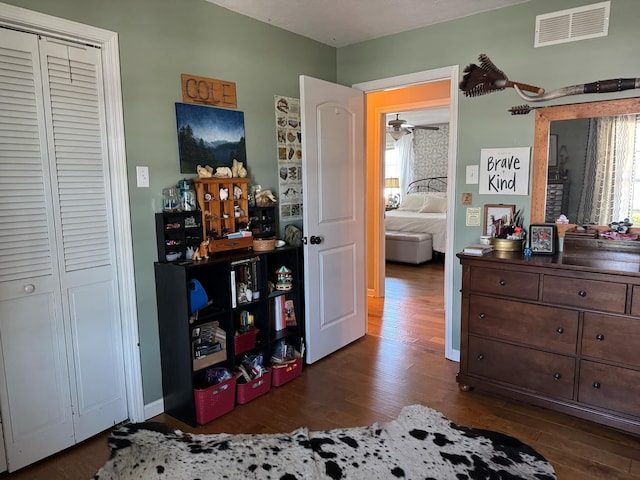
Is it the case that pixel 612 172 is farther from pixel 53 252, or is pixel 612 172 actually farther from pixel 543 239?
pixel 53 252

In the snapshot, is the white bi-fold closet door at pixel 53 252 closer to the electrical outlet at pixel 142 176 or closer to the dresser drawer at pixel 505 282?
the electrical outlet at pixel 142 176

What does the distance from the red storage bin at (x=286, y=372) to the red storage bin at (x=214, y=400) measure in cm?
35

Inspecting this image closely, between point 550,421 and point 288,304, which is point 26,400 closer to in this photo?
point 288,304

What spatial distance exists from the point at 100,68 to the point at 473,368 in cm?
272

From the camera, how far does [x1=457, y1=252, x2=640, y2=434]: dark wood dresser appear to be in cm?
221

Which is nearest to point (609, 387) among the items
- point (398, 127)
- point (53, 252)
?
point (53, 252)

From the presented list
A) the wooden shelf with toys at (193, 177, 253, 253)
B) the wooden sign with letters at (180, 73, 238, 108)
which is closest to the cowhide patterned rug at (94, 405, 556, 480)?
the wooden shelf with toys at (193, 177, 253, 253)

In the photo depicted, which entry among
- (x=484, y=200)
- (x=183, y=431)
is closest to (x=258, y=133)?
(x=484, y=200)

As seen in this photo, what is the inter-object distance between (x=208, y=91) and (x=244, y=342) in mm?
1575

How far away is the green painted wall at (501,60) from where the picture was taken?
99.0 inches

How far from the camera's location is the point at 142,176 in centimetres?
239

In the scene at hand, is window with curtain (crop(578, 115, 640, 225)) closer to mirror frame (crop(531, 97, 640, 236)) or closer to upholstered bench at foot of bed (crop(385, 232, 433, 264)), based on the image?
mirror frame (crop(531, 97, 640, 236))

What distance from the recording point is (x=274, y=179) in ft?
10.4

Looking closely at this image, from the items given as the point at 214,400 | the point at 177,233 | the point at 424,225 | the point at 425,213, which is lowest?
the point at 214,400
